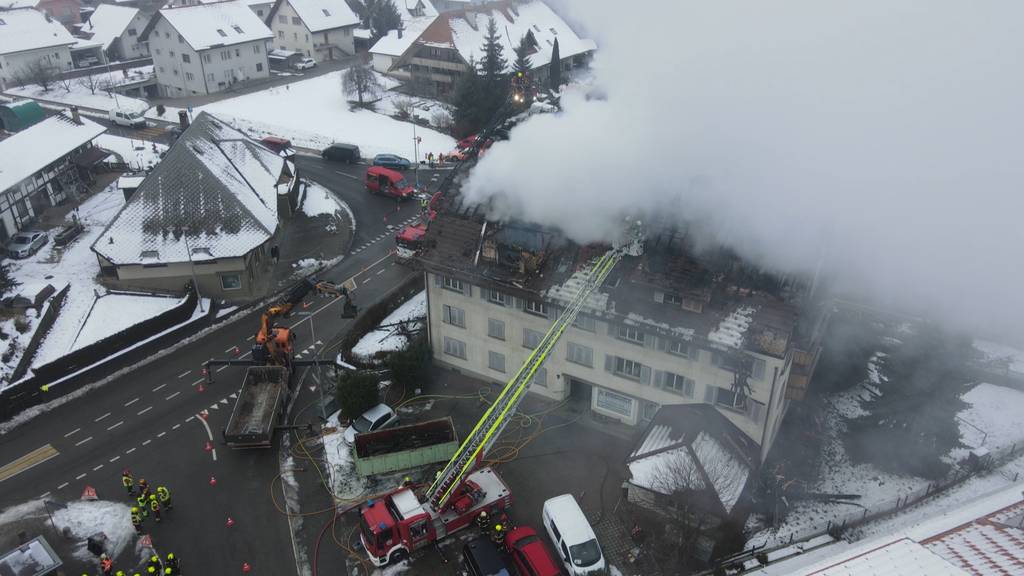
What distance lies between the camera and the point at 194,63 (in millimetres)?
73438

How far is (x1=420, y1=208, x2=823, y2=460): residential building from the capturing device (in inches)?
985

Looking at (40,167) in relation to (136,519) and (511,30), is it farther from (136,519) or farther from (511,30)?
(511,30)

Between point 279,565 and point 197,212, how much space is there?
2226 cm

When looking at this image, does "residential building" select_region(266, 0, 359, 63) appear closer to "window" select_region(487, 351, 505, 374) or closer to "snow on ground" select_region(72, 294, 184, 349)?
"snow on ground" select_region(72, 294, 184, 349)

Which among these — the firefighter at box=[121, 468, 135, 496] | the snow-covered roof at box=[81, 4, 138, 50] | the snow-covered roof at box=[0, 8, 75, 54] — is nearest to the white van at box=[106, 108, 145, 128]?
the snow-covered roof at box=[0, 8, 75, 54]

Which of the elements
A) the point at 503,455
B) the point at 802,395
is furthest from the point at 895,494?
the point at 503,455

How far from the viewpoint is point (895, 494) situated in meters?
26.3

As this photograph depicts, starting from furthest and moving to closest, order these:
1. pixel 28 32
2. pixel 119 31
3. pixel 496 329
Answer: pixel 119 31 < pixel 28 32 < pixel 496 329

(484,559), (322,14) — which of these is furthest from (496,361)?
(322,14)

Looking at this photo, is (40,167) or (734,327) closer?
(734,327)

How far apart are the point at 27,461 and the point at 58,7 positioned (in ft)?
371

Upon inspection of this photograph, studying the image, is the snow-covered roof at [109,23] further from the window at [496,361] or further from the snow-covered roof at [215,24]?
the window at [496,361]

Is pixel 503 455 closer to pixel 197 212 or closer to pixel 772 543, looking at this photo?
pixel 772 543

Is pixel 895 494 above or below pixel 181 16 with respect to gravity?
below
